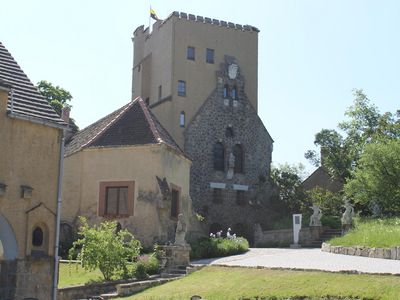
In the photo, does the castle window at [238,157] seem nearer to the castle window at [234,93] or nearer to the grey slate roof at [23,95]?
the castle window at [234,93]

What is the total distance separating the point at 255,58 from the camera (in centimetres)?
4931

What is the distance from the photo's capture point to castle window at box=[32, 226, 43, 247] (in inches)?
770

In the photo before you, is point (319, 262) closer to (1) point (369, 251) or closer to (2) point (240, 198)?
(1) point (369, 251)

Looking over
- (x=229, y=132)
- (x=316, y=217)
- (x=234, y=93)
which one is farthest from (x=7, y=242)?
(x=234, y=93)

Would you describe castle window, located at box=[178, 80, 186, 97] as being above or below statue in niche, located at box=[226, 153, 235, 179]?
above

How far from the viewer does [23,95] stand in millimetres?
A: 20562

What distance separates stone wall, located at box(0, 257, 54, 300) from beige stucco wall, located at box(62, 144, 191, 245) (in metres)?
10.4

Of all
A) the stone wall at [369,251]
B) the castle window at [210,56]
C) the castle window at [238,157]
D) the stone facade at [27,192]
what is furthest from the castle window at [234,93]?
the stone facade at [27,192]

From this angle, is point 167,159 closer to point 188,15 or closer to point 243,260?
point 243,260

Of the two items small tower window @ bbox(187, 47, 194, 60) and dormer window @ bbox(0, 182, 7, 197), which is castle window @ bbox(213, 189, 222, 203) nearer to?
small tower window @ bbox(187, 47, 194, 60)

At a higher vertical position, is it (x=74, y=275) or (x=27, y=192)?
(x=27, y=192)

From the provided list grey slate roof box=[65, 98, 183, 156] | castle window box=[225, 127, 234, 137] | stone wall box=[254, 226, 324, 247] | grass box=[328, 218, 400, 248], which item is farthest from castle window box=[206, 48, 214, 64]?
grass box=[328, 218, 400, 248]

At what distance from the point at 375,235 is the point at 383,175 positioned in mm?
7685

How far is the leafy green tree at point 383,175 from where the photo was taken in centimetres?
3422
